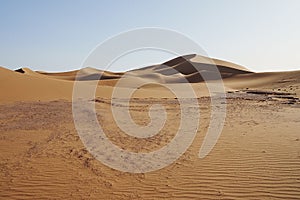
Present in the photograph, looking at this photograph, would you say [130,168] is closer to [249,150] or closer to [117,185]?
[117,185]

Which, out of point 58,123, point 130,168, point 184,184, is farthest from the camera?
point 58,123

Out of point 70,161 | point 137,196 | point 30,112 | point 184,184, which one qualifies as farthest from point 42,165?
point 30,112

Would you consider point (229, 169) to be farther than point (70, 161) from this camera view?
No

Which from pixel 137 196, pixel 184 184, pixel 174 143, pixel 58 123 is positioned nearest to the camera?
pixel 137 196

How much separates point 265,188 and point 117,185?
2.34 m

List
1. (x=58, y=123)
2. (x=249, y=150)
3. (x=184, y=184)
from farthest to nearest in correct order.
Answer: (x=58, y=123) < (x=249, y=150) < (x=184, y=184)

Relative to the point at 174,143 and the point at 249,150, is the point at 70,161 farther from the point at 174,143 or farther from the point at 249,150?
the point at 249,150

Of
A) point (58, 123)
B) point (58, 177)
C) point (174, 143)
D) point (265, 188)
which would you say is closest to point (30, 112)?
point (58, 123)

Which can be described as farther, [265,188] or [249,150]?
[249,150]

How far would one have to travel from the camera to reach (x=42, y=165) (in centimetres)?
624

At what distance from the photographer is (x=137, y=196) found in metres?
4.79

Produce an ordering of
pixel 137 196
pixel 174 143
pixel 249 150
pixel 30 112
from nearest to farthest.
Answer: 1. pixel 137 196
2. pixel 249 150
3. pixel 174 143
4. pixel 30 112

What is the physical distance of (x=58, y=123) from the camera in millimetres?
11281

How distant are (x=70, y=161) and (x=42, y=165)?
0.56m
